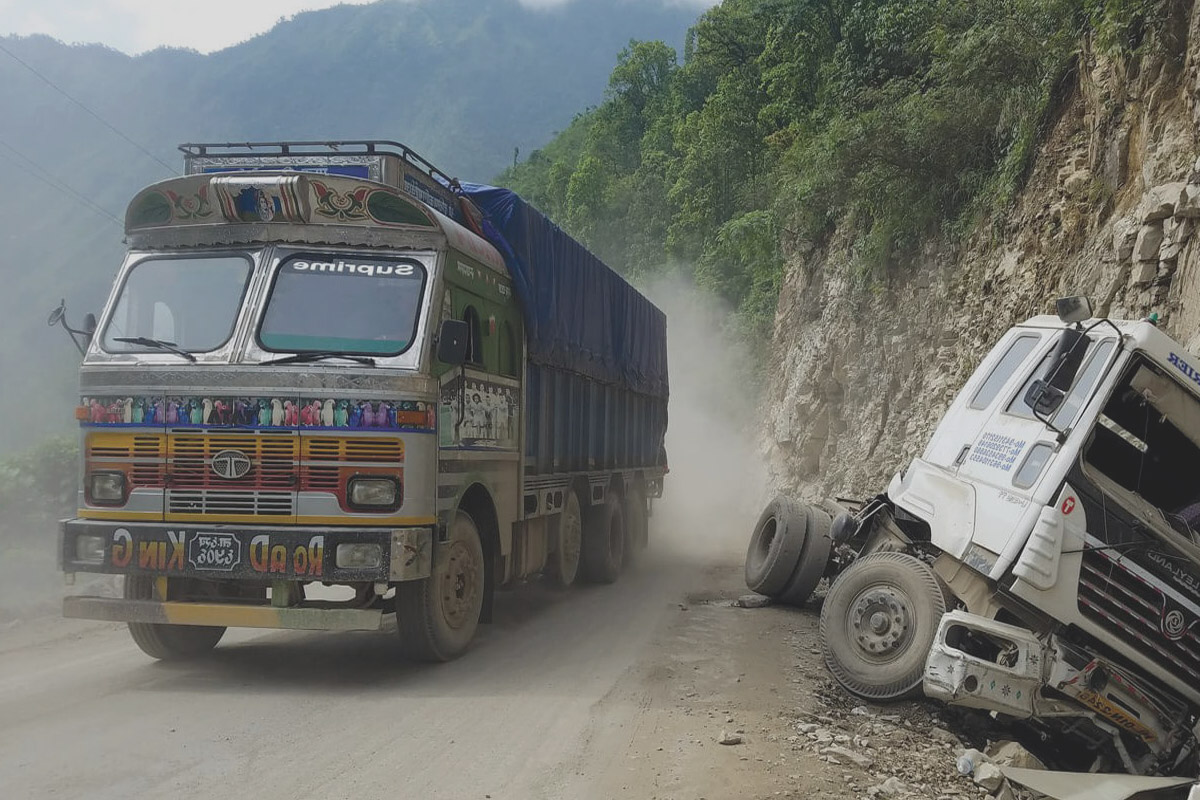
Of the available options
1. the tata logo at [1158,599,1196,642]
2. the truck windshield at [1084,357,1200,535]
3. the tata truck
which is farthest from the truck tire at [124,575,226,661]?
the tata logo at [1158,599,1196,642]

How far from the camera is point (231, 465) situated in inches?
242

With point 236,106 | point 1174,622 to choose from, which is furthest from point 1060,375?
point 236,106

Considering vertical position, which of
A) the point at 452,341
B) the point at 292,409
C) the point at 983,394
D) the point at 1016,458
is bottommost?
the point at 1016,458

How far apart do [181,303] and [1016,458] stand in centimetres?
563

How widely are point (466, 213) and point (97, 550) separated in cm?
384

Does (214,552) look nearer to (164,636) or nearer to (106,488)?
(106,488)

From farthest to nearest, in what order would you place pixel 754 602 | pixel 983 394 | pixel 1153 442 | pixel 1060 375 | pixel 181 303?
1. pixel 754 602
2. pixel 983 394
3. pixel 181 303
4. pixel 1153 442
5. pixel 1060 375

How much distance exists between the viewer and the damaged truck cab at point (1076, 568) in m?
5.16

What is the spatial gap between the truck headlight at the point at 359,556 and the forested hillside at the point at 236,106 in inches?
291

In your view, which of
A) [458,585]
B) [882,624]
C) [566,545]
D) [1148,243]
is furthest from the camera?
[566,545]

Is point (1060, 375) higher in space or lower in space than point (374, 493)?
higher

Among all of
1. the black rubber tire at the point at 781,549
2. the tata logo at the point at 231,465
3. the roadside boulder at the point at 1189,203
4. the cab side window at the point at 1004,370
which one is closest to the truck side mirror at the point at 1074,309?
the cab side window at the point at 1004,370

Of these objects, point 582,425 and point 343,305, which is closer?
point 343,305

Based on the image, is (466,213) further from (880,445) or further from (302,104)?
(302,104)
